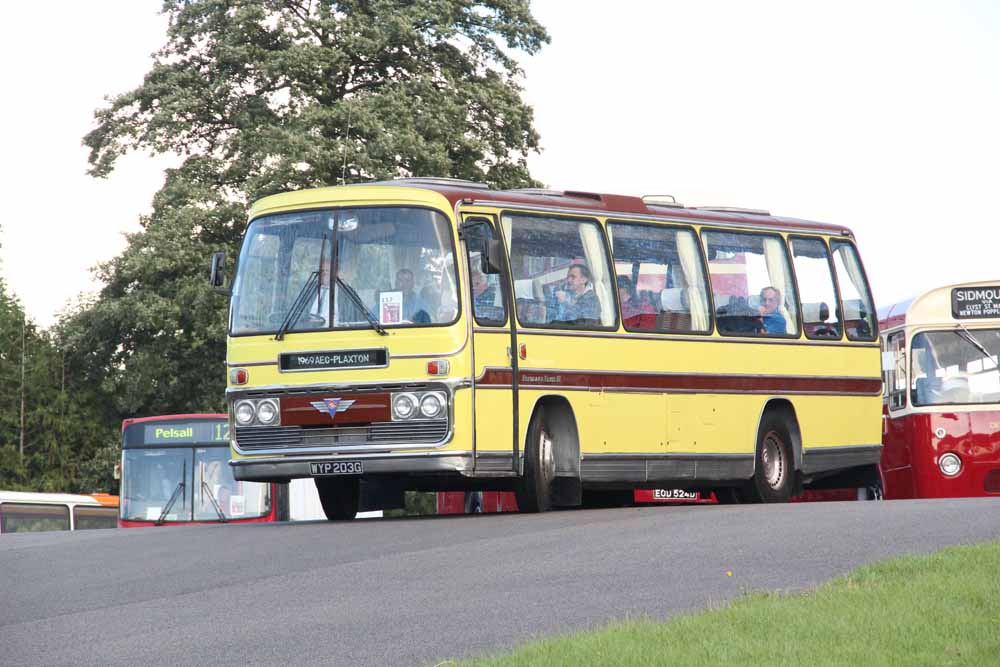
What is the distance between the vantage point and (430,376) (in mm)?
17078

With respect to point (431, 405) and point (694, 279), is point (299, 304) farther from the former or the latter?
point (694, 279)

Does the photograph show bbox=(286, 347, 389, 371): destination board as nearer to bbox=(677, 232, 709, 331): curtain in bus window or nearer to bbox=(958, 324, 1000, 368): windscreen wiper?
bbox=(677, 232, 709, 331): curtain in bus window

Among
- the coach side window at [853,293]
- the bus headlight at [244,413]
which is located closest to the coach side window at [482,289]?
the bus headlight at [244,413]

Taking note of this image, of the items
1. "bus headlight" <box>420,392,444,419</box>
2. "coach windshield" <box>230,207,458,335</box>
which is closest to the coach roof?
"coach windshield" <box>230,207,458,335</box>

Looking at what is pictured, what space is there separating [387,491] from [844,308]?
6299 mm

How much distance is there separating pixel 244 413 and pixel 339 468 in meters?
1.25

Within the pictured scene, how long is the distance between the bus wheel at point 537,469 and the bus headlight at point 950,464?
7.20 meters

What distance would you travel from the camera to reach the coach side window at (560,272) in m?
18.1

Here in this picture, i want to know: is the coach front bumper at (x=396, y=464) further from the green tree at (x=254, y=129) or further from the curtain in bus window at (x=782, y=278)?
the green tree at (x=254, y=129)

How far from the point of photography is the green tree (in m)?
39.2

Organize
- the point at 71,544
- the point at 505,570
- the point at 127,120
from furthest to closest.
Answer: the point at 127,120, the point at 71,544, the point at 505,570

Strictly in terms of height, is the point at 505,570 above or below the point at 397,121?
below

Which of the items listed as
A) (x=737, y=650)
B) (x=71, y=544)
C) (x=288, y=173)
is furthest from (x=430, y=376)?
(x=288, y=173)

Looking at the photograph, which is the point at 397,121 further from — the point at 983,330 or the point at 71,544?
the point at 71,544
